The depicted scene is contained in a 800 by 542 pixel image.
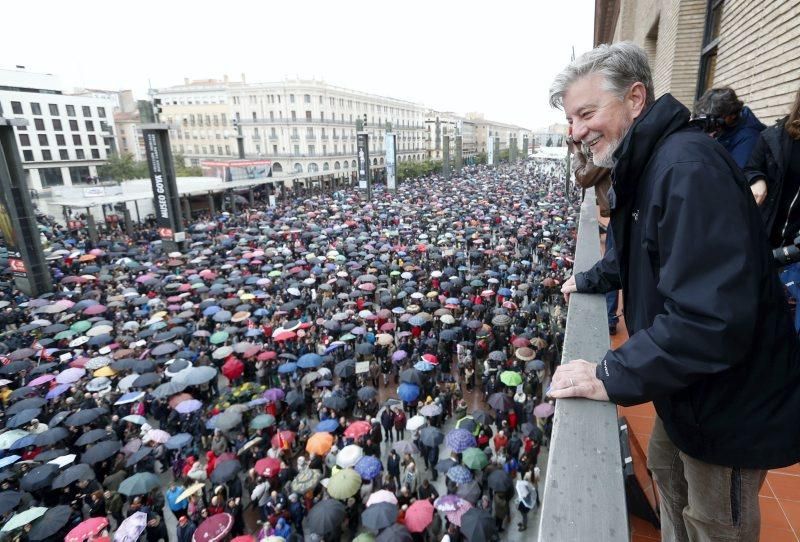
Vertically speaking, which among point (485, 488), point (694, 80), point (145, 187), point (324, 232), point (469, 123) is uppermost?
point (469, 123)

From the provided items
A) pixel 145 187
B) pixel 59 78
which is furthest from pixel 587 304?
pixel 59 78

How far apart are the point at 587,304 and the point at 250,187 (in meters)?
44.5

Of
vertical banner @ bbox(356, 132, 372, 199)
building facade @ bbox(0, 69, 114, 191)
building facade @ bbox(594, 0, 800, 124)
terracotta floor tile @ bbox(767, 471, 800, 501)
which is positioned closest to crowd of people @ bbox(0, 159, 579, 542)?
terracotta floor tile @ bbox(767, 471, 800, 501)

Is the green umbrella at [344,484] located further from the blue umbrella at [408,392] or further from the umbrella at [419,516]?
the blue umbrella at [408,392]

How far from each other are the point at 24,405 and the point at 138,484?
183 inches

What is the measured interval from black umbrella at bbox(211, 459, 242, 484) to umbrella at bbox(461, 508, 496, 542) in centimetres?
424

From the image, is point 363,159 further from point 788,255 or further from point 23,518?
point 788,255

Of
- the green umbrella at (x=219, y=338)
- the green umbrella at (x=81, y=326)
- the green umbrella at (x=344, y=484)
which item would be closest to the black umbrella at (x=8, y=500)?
the green umbrella at (x=344, y=484)

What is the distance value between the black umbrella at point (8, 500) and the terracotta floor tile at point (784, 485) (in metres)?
10.3

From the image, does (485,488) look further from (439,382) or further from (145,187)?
(145,187)

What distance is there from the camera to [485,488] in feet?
26.9

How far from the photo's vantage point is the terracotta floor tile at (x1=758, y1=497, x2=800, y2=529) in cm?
288

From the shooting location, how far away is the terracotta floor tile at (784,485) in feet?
10.1

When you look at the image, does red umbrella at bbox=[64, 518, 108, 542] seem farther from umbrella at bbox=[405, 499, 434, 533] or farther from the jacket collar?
the jacket collar
